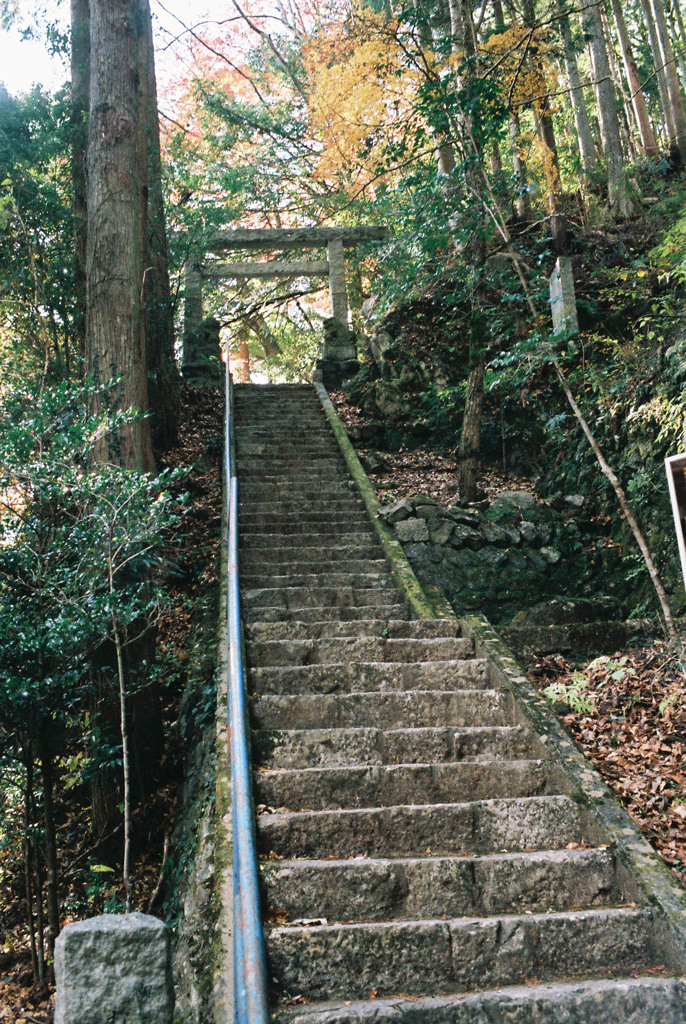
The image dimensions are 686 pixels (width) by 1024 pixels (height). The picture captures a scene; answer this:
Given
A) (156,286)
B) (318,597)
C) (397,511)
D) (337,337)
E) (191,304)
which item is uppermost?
(191,304)

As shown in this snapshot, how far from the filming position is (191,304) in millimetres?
14141

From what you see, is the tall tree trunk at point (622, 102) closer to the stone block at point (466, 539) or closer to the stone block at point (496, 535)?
the stone block at point (496, 535)

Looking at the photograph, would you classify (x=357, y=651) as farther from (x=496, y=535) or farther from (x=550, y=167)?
(x=550, y=167)

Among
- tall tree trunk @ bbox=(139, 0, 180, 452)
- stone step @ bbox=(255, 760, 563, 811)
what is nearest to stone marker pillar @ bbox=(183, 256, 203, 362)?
tall tree trunk @ bbox=(139, 0, 180, 452)

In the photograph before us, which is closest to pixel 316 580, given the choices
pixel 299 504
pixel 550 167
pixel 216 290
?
pixel 299 504

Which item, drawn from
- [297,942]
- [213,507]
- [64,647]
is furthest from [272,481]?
[297,942]

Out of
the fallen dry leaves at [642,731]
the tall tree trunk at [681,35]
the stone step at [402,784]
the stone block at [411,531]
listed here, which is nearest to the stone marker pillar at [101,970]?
the stone step at [402,784]

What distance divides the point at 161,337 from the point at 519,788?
8.14 meters

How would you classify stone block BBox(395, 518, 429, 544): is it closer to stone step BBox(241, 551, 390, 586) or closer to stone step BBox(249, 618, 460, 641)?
stone step BBox(241, 551, 390, 586)

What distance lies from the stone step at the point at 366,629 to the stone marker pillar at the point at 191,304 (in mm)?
10175

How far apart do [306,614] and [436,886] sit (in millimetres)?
2913

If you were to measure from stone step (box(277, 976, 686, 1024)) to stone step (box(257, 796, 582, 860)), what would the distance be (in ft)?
2.38

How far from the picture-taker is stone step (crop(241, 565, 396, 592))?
6.38 meters

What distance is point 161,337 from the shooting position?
9.87 meters
